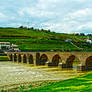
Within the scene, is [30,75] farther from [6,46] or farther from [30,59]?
[6,46]

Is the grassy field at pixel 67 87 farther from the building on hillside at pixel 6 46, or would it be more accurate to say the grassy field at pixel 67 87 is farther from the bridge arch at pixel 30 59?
the building on hillside at pixel 6 46

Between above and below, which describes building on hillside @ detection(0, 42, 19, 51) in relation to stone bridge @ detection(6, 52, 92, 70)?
above

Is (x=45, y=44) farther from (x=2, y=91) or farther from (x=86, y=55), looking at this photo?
(x=2, y=91)

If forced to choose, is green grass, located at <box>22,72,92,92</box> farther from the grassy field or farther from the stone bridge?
the stone bridge

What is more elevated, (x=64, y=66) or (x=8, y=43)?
(x=8, y=43)

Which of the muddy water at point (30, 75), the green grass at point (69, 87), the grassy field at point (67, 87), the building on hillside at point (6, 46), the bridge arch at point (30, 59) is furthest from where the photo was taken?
the building on hillside at point (6, 46)

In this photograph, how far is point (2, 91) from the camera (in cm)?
2216

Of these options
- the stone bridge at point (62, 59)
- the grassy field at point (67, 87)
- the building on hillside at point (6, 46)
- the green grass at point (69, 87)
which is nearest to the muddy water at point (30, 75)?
the stone bridge at point (62, 59)

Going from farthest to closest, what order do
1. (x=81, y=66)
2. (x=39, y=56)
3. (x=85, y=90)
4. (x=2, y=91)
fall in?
(x=39, y=56)
(x=81, y=66)
(x=2, y=91)
(x=85, y=90)

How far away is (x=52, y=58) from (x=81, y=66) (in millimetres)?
15602

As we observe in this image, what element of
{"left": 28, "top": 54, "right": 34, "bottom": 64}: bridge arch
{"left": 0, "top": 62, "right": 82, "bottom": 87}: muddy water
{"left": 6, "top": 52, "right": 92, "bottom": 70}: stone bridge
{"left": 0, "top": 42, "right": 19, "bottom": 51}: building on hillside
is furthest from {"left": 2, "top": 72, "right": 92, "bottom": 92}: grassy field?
{"left": 0, "top": 42, "right": 19, "bottom": 51}: building on hillside

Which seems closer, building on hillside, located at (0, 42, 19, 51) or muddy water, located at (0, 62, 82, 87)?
muddy water, located at (0, 62, 82, 87)

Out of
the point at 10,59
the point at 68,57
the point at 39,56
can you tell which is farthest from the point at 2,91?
the point at 10,59

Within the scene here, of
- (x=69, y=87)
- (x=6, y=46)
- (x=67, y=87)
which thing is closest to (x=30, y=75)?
(x=67, y=87)
